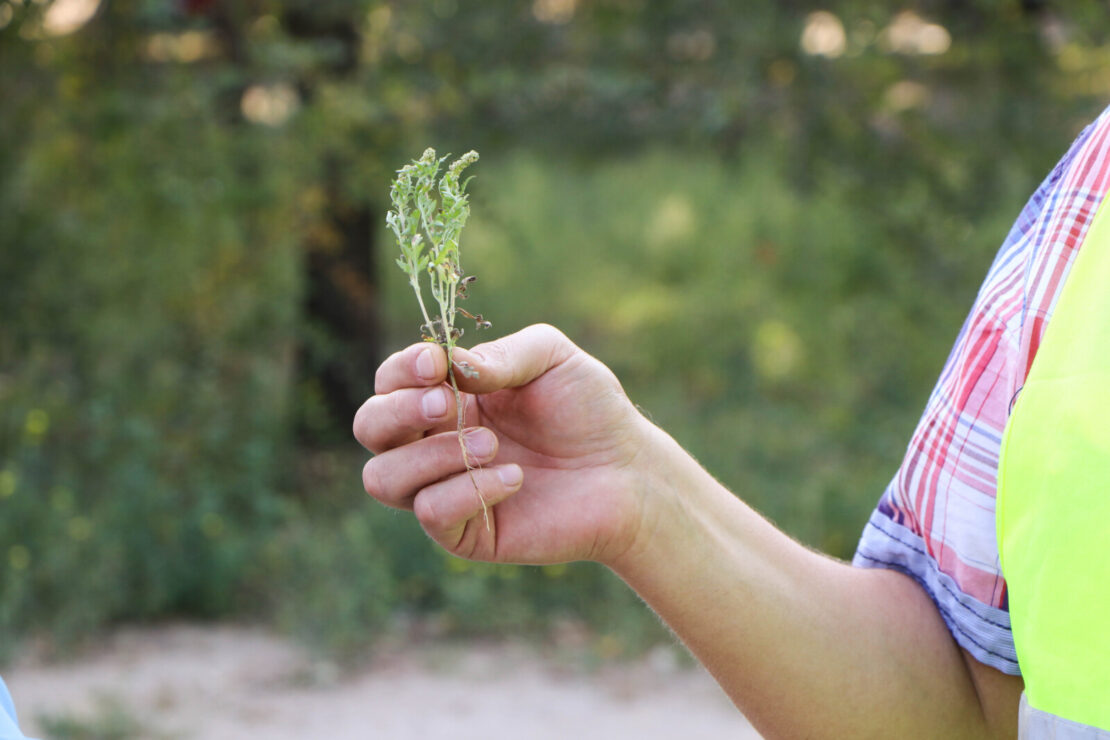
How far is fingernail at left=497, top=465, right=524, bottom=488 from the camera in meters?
1.22

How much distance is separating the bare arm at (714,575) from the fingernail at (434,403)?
106 mm

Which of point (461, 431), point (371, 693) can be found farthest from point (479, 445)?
point (371, 693)

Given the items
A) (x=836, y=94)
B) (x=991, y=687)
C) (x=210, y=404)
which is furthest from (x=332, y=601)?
(x=991, y=687)

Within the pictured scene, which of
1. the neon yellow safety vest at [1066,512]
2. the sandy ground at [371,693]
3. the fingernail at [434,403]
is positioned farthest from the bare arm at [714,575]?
the sandy ground at [371,693]

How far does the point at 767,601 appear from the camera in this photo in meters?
1.37

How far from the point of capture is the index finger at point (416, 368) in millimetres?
1149

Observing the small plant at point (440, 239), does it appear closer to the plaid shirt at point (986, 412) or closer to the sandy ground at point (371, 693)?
the plaid shirt at point (986, 412)

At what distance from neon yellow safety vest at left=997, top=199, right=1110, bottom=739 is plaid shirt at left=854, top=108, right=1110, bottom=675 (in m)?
0.08

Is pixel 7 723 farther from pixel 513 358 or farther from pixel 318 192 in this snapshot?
pixel 318 192

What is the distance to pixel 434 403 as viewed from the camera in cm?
116

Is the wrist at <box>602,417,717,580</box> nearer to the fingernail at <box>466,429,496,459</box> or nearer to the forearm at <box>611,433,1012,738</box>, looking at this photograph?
the forearm at <box>611,433,1012,738</box>

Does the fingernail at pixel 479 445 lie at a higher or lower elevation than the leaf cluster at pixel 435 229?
lower

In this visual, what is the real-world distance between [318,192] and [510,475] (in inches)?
150

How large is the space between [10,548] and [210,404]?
3.42ft
